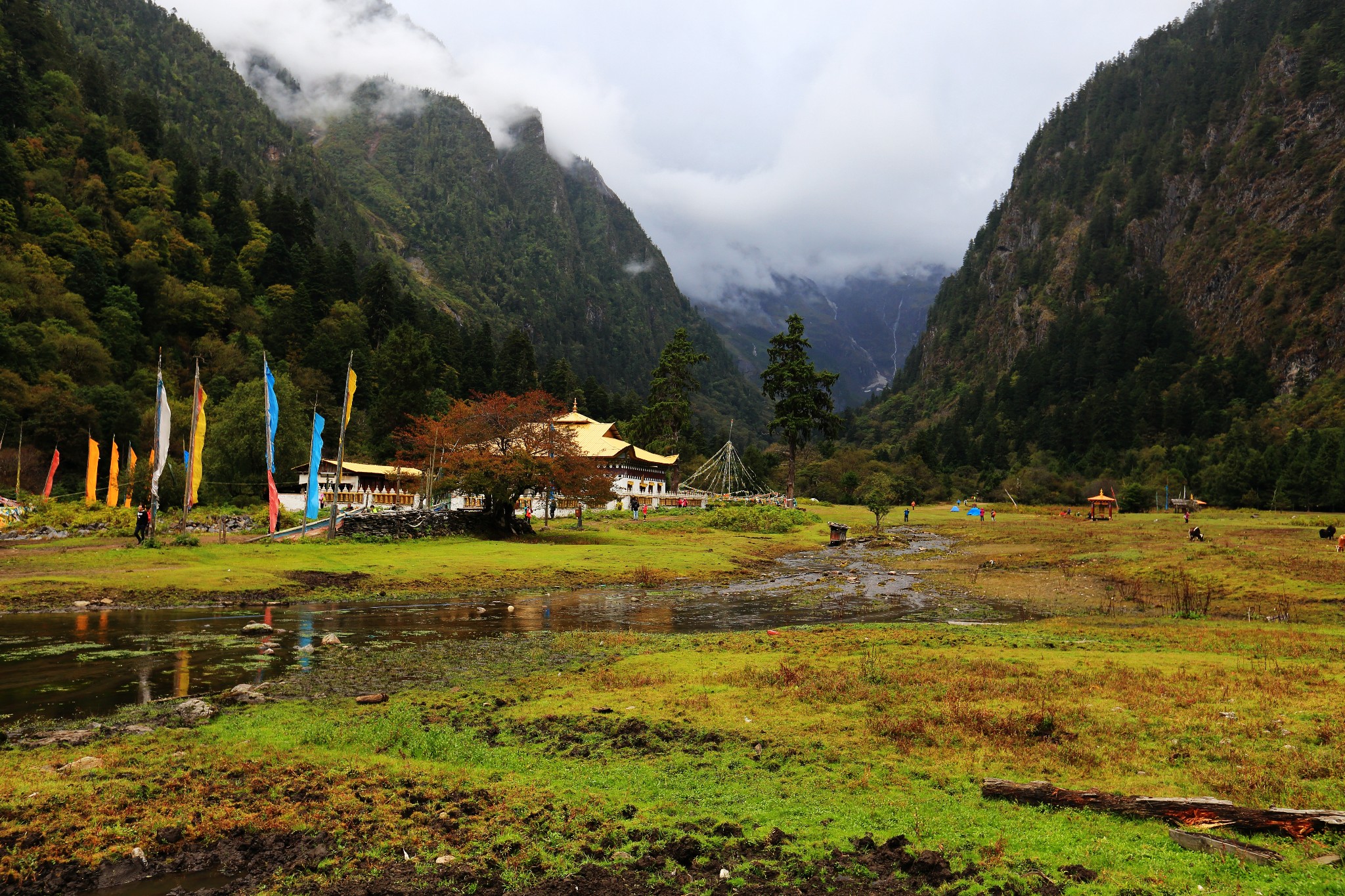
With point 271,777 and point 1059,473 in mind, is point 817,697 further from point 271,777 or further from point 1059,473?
point 1059,473

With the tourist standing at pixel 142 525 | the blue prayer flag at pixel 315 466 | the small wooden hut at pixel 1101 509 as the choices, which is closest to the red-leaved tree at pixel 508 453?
the blue prayer flag at pixel 315 466

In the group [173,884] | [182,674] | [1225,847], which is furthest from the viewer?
[182,674]

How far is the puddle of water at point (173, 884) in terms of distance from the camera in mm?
6070

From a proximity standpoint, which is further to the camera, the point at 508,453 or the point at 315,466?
the point at 508,453

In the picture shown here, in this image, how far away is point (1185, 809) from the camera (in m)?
6.71

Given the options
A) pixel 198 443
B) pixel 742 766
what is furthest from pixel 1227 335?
pixel 742 766

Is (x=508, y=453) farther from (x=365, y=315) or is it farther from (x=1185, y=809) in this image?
(x=365, y=315)

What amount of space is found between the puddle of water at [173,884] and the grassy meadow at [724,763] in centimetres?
27

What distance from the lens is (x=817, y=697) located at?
11664 millimetres

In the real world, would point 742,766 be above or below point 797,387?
below

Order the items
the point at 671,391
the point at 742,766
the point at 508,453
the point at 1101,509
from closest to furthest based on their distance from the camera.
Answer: the point at 742,766, the point at 508,453, the point at 1101,509, the point at 671,391

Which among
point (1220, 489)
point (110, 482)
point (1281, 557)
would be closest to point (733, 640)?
point (1281, 557)

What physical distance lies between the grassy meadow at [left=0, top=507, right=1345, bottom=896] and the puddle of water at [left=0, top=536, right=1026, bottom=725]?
5.17 feet

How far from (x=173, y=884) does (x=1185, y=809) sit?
9.12 m
